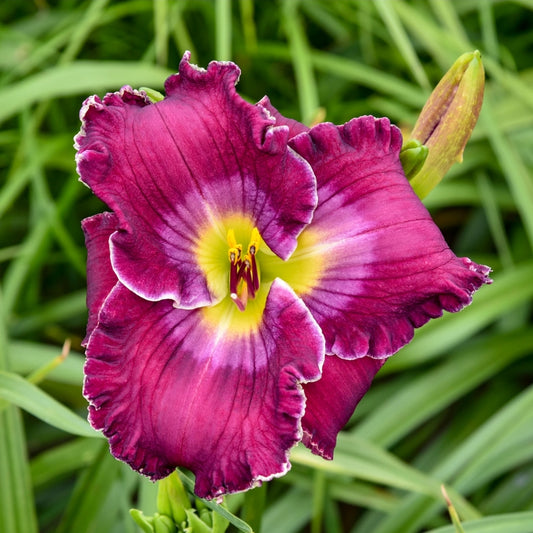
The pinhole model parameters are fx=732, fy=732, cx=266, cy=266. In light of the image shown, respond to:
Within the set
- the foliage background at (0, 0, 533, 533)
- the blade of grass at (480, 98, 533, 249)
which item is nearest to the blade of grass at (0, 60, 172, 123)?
the foliage background at (0, 0, 533, 533)

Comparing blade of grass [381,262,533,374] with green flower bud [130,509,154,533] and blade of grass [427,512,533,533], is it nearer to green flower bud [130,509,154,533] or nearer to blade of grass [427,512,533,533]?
blade of grass [427,512,533,533]

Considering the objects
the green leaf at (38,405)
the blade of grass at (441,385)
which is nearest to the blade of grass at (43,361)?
the green leaf at (38,405)

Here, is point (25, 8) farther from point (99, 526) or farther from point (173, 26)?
point (99, 526)

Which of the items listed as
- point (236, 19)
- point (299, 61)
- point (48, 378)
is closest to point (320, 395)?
point (48, 378)

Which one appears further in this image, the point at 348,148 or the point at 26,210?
the point at 26,210

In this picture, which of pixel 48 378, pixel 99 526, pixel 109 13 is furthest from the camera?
pixel 109 13

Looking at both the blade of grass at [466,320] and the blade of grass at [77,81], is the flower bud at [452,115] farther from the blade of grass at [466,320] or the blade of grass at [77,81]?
the blade of grass at [77,81]
